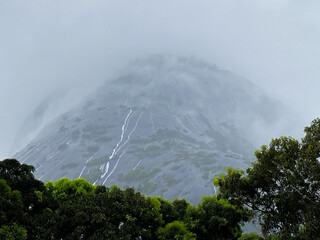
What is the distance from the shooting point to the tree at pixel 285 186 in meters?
15.8

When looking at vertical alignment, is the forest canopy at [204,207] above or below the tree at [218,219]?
above

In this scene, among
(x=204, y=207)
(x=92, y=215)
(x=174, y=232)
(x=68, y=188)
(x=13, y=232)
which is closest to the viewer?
(x=13, y=232)

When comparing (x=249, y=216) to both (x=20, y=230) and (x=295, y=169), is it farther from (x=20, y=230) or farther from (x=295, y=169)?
(x=20, y=230)

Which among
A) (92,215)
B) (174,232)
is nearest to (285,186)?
A: (174,232)

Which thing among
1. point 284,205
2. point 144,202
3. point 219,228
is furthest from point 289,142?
point 144,202

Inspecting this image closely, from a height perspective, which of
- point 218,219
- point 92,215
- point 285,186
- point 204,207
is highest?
point 92,215

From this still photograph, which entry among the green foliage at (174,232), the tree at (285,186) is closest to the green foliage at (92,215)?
the green foliage at (174,232)

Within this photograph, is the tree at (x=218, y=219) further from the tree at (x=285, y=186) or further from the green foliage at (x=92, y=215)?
the tree at (x=285, y=186)

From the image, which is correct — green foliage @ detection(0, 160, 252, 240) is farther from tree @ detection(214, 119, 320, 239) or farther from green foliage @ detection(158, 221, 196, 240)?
tree @ detection(214, 119, 320, 239)

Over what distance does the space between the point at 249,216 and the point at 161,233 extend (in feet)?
18.9

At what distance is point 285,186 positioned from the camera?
17766mm

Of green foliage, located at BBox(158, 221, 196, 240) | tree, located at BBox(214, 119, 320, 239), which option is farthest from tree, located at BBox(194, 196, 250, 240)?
green foliage, located at BBox(158, 221, 196, 240)

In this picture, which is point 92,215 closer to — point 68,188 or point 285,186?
point 68,188

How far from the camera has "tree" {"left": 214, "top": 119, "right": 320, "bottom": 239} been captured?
15805 mm
